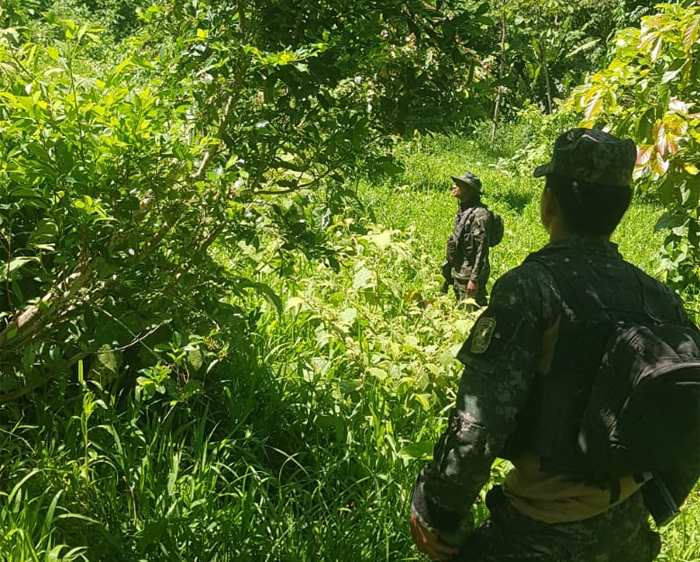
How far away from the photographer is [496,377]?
1735 mm

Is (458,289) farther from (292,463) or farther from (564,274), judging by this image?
(564,274)

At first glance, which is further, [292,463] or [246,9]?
[292,463]

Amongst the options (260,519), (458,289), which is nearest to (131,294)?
(260,519)

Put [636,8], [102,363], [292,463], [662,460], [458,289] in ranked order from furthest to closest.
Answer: [636,8]
[458,289]
[292,463]
[102,363]
[662,460]

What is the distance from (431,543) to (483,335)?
0.56 m

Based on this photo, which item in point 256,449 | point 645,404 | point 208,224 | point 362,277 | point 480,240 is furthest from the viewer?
point 480,240

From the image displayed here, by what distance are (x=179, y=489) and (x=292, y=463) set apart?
634 mm

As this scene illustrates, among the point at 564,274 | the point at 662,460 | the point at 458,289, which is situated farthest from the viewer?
the point at 458,289

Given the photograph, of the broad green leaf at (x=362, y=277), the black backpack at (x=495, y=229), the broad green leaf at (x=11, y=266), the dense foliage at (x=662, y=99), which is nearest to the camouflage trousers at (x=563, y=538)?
the dense foliage at (x=662, y=99)

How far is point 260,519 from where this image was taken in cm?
265

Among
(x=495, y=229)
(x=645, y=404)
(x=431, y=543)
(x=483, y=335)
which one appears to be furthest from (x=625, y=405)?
(x=495, y=229)

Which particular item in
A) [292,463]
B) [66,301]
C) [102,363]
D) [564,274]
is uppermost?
[564,274]

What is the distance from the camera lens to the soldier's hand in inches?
71.6

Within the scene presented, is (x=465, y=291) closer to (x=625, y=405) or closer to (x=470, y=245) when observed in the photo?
(x=470, y=245)
